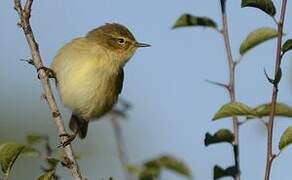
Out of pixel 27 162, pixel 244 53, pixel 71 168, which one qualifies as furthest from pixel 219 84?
pixel 27 162

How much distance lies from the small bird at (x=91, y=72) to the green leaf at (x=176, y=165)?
2292mm

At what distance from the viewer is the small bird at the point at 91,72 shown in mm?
5805

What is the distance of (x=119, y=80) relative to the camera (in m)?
6.19

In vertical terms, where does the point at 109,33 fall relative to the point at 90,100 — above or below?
above

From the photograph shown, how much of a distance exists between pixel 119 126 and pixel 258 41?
1185 mm

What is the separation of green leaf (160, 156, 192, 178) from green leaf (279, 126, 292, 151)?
0.49 m

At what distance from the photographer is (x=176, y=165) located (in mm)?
3320

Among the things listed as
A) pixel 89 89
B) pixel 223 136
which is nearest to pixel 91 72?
pixel 89 89

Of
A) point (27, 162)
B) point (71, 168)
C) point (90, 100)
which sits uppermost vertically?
point (71, 168)

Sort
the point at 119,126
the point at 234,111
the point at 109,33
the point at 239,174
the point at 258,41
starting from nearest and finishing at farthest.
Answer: the point at 239,174, the point at 234,111, the point at 258,41, the point at 119,126, the point at 109,33

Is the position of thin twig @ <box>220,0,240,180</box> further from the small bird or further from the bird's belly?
the bird's belly

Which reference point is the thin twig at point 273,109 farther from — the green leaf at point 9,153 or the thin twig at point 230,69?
the green leaf at point 9,153

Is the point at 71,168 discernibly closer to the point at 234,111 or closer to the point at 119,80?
the point at 234,111

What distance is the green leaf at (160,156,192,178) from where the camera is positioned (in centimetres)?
330
